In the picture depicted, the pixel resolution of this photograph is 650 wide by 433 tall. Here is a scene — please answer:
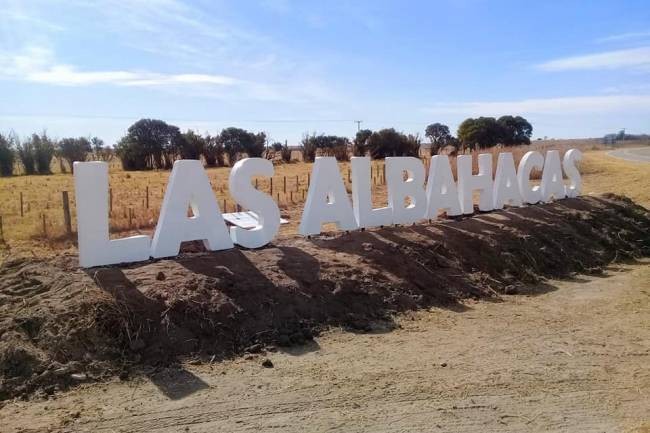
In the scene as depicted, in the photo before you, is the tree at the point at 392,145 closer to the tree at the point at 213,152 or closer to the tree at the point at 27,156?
the tree at the point at 213,152

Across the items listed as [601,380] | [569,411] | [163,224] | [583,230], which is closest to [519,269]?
[583,230]

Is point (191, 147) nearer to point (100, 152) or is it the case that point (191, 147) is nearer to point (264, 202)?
point (100, 152)

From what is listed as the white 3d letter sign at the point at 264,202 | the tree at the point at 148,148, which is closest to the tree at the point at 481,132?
the tree at the point at 148,148

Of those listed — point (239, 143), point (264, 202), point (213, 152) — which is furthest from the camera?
point (239, 143)

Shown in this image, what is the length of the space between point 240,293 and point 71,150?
105 feet

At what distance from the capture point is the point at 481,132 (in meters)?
42.2

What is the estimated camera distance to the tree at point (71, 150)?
34.8 m

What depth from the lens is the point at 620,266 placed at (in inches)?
461

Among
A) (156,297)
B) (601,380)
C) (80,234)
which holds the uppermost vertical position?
(80,234)

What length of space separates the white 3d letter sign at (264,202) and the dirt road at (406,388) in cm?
255

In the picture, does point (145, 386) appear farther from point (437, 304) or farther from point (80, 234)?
point (437, 304)

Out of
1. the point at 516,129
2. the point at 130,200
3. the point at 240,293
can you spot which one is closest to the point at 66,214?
the point at 130,200

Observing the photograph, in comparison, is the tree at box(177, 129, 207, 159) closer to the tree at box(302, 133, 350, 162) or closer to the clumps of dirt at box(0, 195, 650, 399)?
the tree at box(302, 133, 350, 162)

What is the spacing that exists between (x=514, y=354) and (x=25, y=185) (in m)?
22.4
